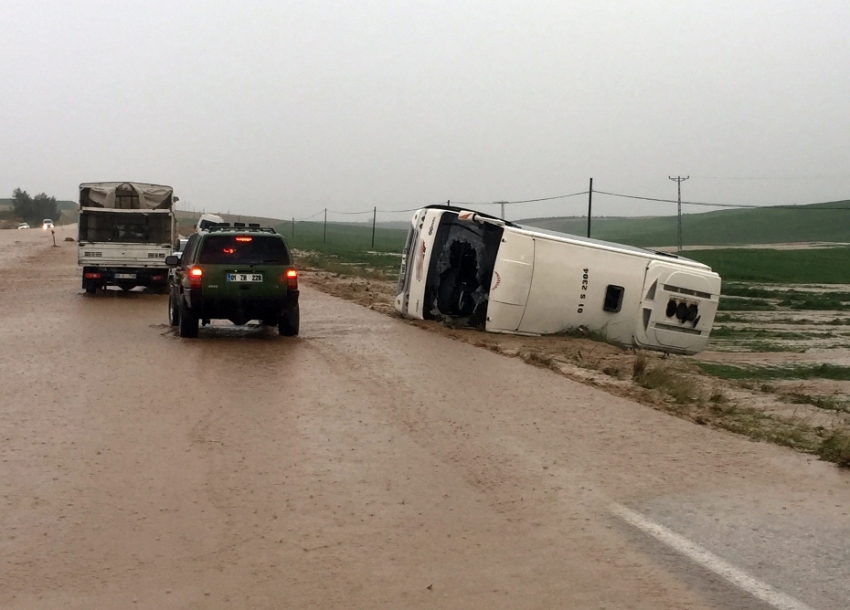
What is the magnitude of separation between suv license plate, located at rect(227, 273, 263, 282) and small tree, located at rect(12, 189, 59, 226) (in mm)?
176883

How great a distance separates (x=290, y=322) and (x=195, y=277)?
190 cm

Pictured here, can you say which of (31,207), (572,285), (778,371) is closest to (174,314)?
(572,285)

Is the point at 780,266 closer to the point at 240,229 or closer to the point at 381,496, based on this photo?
the point at 240,229

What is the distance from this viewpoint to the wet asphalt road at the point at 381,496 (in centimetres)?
576

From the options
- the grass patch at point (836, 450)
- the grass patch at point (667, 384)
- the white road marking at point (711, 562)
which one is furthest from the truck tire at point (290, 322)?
the white road marking at point (711, 562)

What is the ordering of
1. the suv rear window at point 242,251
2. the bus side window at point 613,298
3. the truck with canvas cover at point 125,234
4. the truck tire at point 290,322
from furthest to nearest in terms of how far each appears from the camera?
the truck with canvas cover at point 125,234 < the bus side window at point 613,298 < the truck tire at point 290,322 < the suv rear window at point 242,251

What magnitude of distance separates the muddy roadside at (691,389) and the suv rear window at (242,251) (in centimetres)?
366

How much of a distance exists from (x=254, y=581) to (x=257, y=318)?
1277 centimetres

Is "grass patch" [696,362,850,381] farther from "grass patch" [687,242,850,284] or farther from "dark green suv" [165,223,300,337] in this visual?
"grass patch" [687,242,850,284]

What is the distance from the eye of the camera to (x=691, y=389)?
1391 centimetres

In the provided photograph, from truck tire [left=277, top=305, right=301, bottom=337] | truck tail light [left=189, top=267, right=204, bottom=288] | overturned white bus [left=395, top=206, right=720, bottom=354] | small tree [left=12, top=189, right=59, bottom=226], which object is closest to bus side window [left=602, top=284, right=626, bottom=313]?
overturned white bus [left=395, top=206, right=720, bottom=354]

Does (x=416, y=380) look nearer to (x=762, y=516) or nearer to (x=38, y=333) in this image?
(x=762, y=516)

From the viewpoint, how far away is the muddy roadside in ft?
36.4

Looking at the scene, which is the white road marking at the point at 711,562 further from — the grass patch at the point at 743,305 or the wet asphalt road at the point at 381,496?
the grass patch at the point at 743,305
